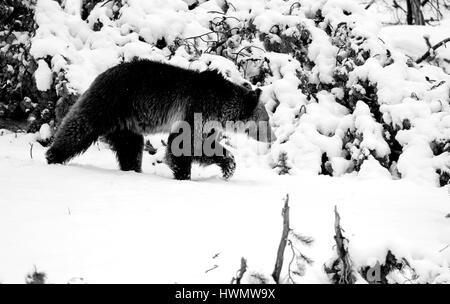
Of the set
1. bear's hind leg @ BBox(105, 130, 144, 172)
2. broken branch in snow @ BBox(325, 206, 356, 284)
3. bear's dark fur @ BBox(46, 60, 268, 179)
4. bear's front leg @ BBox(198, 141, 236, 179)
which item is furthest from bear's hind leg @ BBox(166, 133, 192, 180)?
broken branch in snow @ BBox(325, 206, 356, 284)

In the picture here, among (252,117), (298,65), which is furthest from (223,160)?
(298,65)

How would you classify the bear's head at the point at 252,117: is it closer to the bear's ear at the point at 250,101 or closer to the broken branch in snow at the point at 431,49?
the bear's ear at the point at 250,101

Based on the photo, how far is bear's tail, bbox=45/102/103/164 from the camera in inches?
297

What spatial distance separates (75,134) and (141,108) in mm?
967

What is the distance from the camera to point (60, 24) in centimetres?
1120

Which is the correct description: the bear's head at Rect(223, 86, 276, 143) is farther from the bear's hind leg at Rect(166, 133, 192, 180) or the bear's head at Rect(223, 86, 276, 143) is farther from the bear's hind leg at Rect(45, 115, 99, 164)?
the bear's hind leg at Rect(45, 115, 99, 164)

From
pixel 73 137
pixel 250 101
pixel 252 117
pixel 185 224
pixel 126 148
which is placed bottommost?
pixel 185 224

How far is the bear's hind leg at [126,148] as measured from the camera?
8078mm

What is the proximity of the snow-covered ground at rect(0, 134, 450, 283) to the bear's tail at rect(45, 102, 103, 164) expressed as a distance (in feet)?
1.02

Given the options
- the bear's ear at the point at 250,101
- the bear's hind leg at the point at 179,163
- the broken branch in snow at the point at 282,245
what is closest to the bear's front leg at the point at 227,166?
the bear's hind leg at the point at 179,163

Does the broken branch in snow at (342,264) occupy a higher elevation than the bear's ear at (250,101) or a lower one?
lower

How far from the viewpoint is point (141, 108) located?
25.8 feet

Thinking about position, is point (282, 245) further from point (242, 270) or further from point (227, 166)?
point (227, 166)

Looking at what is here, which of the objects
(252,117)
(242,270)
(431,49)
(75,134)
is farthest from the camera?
(431,49)
